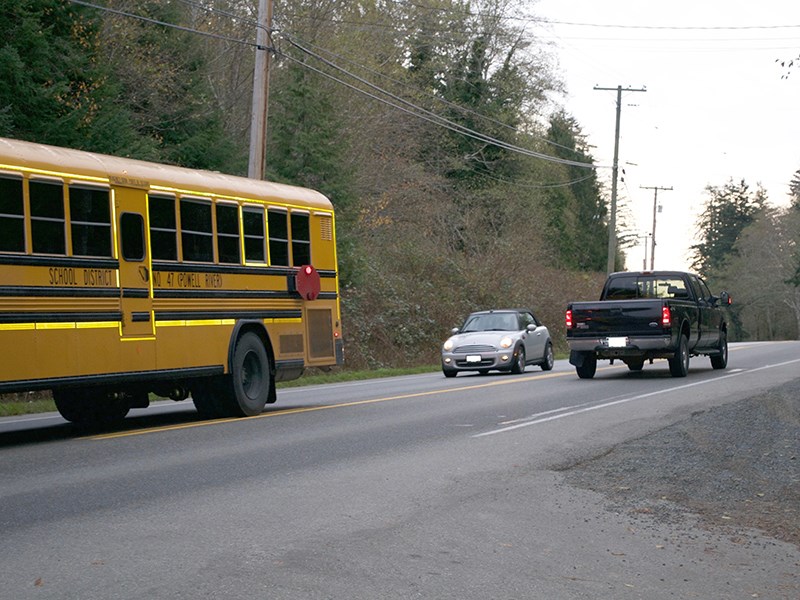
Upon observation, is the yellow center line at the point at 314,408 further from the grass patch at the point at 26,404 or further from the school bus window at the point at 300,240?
the grass patch at the point at 26,404

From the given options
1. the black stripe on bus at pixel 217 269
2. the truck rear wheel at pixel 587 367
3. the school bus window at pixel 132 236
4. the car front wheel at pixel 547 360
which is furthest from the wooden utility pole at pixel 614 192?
the school bus window at pixel 132 236

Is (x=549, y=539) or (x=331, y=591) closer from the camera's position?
(x=331, y=591)

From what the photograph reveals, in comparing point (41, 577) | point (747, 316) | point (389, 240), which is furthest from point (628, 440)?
point (747, 316)

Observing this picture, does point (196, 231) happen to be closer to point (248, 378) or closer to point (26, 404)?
point (248, 378)

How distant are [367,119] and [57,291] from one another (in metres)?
34.3

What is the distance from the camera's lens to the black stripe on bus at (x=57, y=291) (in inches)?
487

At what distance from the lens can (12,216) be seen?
12.4m

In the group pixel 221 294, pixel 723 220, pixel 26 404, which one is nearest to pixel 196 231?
pixel 221 294

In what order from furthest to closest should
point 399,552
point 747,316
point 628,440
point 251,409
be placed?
1. point 747,316
2. point 251,409
3. point 628,440
4. point 399,552

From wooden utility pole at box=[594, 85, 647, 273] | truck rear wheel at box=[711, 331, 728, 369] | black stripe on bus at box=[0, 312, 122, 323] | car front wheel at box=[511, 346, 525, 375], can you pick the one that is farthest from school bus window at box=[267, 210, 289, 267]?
wooden utility pole at box=[594, 85, 647, 273]

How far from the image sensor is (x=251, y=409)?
1664 centimetres

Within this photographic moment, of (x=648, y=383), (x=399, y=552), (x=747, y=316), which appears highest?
(x=399, y=552)

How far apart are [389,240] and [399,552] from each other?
37891 mm

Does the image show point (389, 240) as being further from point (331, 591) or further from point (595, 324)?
point (331, 591)
